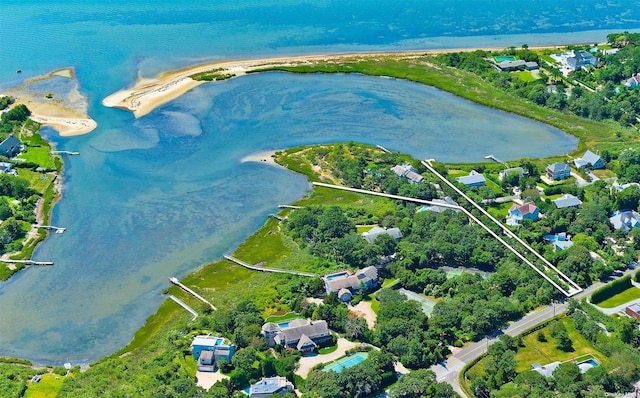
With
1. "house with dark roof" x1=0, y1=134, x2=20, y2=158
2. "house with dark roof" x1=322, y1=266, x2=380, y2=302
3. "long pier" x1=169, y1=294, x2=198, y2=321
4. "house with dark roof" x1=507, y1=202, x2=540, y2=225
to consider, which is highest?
"house with dark roof" x1=0, y1=134, x2=20, y2=158

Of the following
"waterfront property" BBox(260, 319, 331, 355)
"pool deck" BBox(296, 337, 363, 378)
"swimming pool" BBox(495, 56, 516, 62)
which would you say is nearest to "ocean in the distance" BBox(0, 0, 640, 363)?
"swimming pool" BBox(495, 56, 516, 62)

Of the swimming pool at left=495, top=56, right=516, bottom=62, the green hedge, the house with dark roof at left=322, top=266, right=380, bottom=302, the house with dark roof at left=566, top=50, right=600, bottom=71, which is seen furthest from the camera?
the swimming pool at left=495, top=56, right=516, bottom=62

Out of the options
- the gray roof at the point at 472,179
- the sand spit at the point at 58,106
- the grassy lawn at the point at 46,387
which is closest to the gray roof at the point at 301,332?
the grassy lawn at the point at 46,387

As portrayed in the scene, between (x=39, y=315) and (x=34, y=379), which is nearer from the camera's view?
(x=34, y=379)

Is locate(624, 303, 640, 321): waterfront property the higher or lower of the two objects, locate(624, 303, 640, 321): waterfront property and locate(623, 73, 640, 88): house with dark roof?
the lower

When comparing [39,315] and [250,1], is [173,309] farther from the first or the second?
[250,1]

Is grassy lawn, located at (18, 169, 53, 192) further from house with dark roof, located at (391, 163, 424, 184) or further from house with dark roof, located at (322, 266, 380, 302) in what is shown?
house with dark roof, located at (391, 163, 424, 184)

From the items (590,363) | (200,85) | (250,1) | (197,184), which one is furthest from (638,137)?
(250,1)
